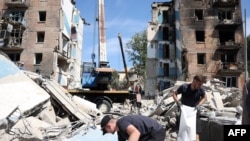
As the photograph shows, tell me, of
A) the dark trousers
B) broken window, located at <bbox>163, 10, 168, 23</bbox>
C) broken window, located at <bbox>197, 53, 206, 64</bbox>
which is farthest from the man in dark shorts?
broken window, located at <bbox>163, 10, 168, 23</bbox>

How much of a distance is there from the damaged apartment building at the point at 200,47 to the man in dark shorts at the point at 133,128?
29.2 m

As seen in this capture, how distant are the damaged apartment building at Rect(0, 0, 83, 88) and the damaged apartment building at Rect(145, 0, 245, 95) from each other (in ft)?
32.6

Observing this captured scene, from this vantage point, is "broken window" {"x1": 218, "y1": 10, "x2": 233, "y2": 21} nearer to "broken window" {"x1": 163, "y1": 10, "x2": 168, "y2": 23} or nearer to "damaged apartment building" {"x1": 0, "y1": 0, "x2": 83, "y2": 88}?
"broken window" {"x1": 163, "y1": 10, "x2": 168, "y2": 23}

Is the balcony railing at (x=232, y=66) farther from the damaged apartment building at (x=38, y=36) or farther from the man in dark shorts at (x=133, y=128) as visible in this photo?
the man in dark shorts at (x=133, y=128)

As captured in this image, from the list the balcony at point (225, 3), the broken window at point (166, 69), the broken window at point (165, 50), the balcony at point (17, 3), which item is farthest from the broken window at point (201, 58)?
the balcony at point (17, 3)

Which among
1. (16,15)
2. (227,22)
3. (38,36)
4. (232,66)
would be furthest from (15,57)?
(227,22)

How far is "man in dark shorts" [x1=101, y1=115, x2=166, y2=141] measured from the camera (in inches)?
136

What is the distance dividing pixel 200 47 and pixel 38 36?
56.3ft

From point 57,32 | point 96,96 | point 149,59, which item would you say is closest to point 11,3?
point 57,32

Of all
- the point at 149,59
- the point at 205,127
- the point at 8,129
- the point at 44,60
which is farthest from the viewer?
the point at 149,59

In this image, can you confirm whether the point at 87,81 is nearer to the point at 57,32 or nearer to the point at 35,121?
the point at 35,121

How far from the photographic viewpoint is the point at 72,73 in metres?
37.6

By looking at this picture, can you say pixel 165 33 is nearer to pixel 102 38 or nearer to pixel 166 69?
pixel 166 69

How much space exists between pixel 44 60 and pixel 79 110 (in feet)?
73.9
